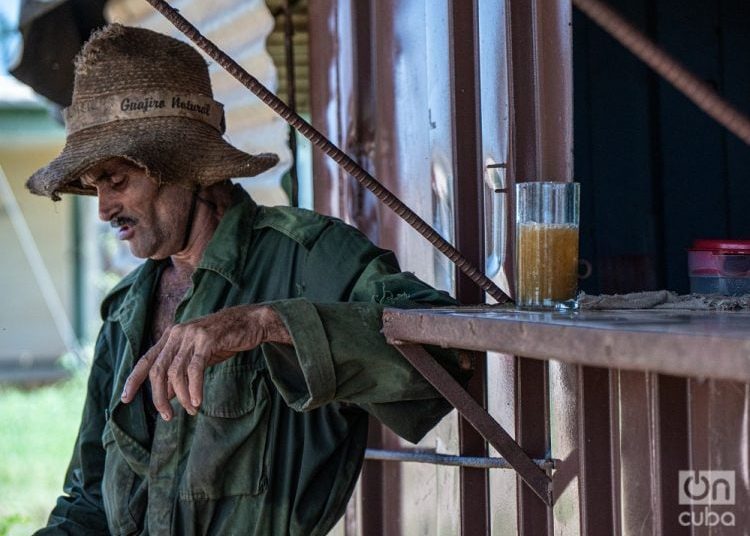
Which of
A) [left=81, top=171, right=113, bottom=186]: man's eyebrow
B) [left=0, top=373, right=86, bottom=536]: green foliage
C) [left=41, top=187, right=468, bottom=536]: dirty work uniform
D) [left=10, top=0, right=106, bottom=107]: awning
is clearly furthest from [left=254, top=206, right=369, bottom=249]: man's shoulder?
[left=0, top=373, right=86, bottom=536]: green foliage

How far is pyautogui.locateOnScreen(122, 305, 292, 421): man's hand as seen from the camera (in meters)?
2.04

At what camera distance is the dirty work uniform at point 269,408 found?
2303mm

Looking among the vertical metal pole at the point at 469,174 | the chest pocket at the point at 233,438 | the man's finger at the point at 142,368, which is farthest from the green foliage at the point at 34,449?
the man's finger at the point at 142,368

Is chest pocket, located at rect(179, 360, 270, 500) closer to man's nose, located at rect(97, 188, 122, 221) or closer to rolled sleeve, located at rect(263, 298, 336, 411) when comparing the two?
rolled sleeve, located at rect(263, 298, 336, 411)

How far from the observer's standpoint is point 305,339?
219 cm

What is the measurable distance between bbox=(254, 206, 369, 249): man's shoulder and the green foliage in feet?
11.6

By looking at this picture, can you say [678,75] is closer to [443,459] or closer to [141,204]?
[443,459]

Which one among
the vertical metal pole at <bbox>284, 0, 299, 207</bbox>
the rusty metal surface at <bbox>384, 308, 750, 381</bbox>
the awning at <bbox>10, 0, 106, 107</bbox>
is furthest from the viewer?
the awning at <bbox>10, 0, 106, 107</bbox>

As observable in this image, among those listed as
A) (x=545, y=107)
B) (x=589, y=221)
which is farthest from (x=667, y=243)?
(x=545, y=107)

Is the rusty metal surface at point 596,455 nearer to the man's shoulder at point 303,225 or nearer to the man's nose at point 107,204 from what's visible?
the man's shoulder at point 303,225

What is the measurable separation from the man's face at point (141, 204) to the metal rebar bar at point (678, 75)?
5.39 feet

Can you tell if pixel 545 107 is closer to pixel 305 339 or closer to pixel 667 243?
pixel 305 339

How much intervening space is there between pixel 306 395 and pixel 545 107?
0.87 metres

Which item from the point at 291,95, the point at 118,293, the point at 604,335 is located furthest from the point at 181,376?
the point at 291,95
